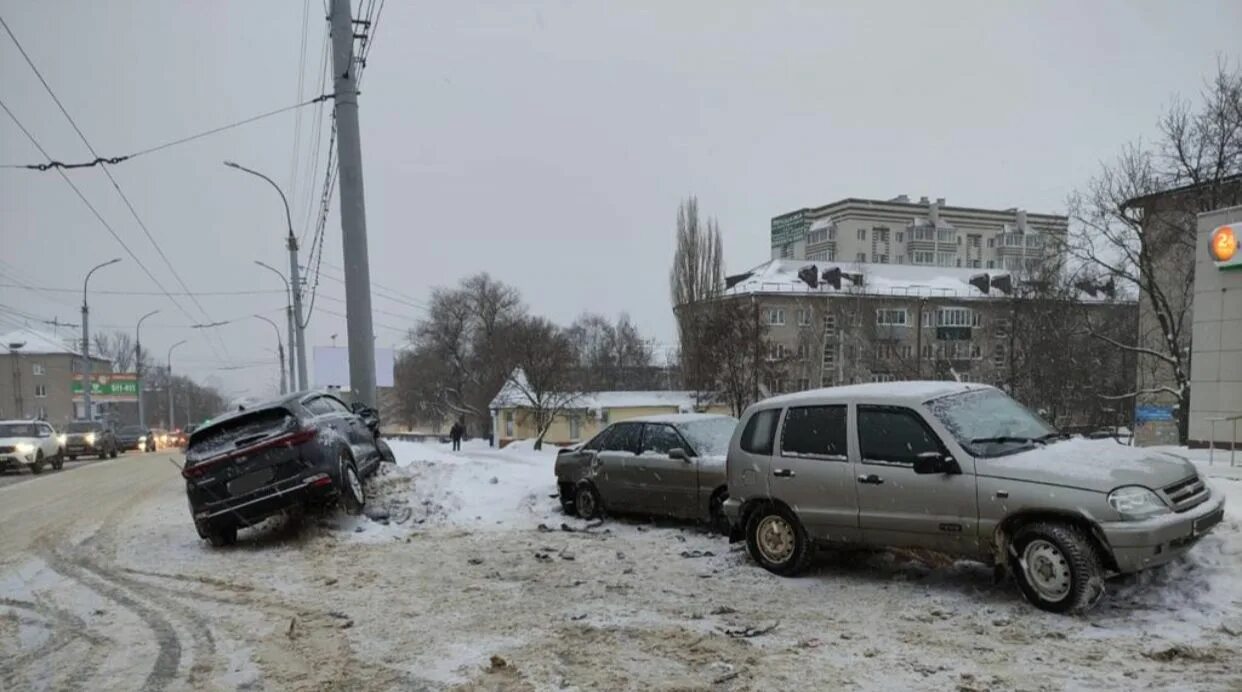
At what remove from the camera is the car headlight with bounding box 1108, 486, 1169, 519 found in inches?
204

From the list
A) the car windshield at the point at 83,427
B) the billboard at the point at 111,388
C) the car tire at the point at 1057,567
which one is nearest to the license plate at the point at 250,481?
the car tire at the point at 1057,567

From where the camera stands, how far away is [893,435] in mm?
6418

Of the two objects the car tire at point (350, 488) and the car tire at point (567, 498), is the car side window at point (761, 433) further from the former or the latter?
the car tire at point (350, 488)

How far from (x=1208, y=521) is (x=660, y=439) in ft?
18.2

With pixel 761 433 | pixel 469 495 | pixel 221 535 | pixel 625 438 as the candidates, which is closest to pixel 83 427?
pixel 221 535

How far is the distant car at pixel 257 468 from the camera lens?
9.02 m

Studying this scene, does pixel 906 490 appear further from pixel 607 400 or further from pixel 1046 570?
pixel 607 400

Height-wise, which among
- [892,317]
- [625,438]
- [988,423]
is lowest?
[625,438]

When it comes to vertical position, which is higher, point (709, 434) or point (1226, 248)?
point (1226, 248)

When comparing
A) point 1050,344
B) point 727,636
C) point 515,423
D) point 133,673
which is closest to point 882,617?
point 727,636

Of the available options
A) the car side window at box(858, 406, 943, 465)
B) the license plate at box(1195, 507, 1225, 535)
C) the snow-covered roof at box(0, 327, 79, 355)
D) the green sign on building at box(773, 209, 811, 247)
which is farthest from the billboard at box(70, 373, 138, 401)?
the license plate at box(1195, 507, 1225, 535)

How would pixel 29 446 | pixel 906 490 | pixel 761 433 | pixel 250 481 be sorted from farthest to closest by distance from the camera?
pixel 29 446 → pixel 250 481 → pixel 761 433 → pixel 906 490

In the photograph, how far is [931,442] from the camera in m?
6.16

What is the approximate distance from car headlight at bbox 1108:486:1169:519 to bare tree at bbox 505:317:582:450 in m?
40.5
